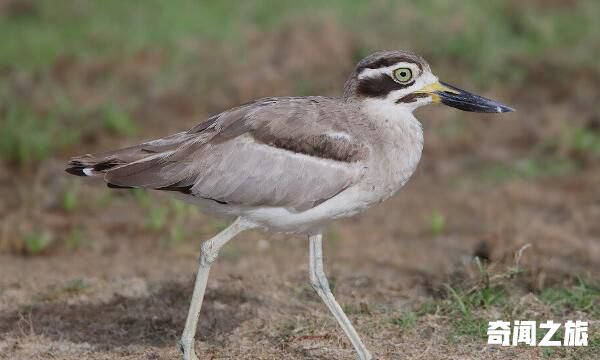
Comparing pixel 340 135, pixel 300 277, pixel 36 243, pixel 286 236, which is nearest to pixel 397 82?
pixel 340 135

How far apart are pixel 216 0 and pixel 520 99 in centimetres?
366

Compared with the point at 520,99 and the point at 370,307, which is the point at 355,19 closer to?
the point at 520,99

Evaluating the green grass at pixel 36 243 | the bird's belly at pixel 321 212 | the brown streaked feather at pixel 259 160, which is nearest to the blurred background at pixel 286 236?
the green grass at pixel 36 243

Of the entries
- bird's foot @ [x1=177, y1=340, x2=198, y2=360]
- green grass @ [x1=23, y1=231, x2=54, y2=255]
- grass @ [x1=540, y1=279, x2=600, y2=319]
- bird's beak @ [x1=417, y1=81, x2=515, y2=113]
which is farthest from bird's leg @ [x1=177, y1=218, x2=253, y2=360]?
green grass @ [x1=23, y1=231, x2=54, y2=255]

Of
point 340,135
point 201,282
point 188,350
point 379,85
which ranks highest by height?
point 379,85

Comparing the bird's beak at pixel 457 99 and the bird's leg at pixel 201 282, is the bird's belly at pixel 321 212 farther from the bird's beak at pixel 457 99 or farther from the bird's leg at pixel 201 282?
the bird's beak at pixel 457 99

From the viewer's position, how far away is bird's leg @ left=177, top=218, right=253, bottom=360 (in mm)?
4938

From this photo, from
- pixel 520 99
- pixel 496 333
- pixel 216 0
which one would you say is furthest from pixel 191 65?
pixel 496 333

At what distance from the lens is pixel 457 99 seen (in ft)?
17.3

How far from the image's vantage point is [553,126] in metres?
8.78

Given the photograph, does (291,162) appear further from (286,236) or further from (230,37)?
(230,37)

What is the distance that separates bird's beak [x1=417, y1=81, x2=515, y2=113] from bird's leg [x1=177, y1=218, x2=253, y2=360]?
1.11 m

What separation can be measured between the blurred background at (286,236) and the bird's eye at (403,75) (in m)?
1.18

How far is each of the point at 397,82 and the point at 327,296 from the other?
109 cm
